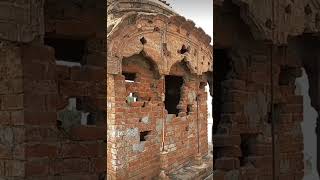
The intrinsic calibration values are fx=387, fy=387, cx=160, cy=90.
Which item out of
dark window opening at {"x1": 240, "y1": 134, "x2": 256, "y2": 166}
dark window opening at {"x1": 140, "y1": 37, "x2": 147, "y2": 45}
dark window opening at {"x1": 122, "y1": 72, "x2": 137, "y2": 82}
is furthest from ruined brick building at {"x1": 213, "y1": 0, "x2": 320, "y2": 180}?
dark window opening at {"x1": 122, "y1": 72, "x2": 137, "y2": 82}

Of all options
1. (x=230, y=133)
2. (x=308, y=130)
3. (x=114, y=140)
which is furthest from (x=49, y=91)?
(x=114, y=140)

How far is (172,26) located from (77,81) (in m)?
6.65

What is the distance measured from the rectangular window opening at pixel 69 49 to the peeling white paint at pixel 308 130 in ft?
6.98

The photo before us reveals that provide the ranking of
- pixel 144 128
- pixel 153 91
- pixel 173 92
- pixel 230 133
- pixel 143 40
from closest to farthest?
pixel 230 133, pixel 143 40, pixel 144 128, pixel 153 91, pixel 173 92

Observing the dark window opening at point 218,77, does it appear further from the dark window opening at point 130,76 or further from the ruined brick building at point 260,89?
the dark window opening at point 130,76

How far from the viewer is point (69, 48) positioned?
3.26 meters

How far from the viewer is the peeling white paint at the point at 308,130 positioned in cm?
387

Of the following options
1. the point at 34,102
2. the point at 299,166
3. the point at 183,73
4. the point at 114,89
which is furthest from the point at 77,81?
the point at 183,73

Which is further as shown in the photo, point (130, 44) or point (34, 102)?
point (130, 44)

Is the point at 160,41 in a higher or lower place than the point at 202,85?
higher

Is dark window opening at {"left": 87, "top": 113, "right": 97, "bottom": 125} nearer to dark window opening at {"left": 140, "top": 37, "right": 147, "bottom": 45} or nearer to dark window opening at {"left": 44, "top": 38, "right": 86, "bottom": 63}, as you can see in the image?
dark window opening at {"left": 44, "top": 38, "right": 86, "bottom": 63}

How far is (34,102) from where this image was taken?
273 centimetres

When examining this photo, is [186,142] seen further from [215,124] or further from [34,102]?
[34,102]

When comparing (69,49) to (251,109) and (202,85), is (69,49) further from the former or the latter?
(202,85)
